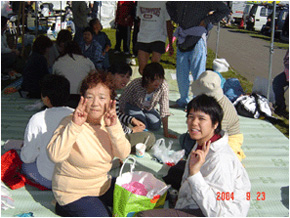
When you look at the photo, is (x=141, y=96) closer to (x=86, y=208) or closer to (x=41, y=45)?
(x=86, y=208)

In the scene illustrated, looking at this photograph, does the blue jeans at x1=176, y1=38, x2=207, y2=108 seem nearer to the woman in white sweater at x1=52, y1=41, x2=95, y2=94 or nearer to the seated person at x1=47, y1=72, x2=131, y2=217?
the woman in white sweater at x1=52, y1=41, x2=95, y2=94

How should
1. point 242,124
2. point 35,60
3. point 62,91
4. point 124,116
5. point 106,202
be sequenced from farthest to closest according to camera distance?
point 35,60 → point 242,124 → point 124,116 → point 62,91 → point 106,202

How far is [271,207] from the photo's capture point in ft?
9.20

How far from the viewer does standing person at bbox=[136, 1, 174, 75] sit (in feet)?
17.4

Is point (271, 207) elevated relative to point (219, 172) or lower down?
lower down

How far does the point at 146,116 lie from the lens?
13.6 ft

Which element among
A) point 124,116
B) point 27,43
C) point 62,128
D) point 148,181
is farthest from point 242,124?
point 27,43

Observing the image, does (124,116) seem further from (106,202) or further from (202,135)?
(202,135)

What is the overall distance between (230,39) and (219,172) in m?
14.0

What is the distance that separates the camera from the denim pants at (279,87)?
5168 millimetres

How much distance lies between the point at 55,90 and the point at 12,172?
2.99 feet

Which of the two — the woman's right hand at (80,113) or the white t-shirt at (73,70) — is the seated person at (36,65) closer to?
the white t-shirt at (73,70)

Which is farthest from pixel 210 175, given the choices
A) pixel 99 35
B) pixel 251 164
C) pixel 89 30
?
pixel 99 35

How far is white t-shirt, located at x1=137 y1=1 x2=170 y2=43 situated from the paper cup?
7.94ft
